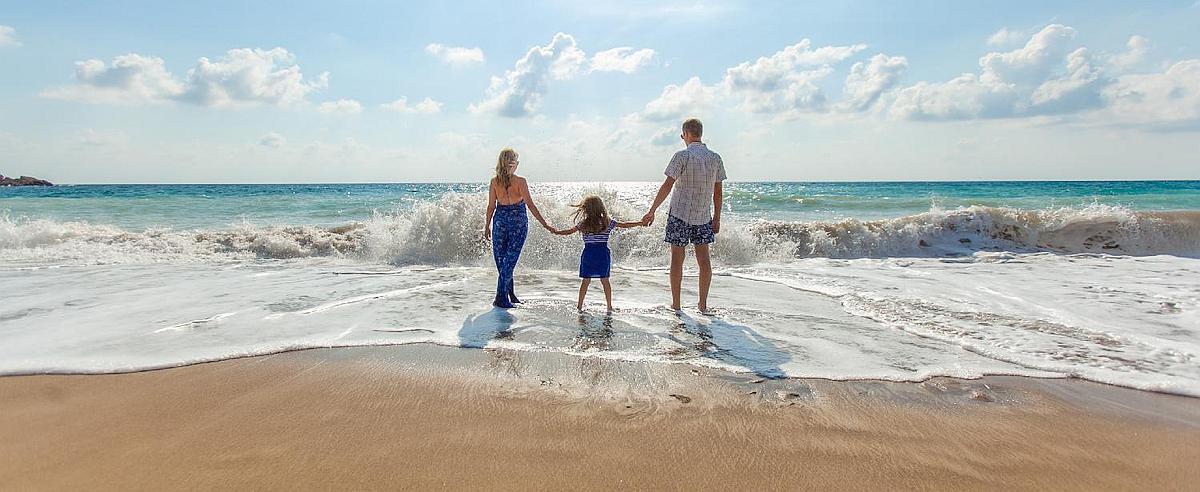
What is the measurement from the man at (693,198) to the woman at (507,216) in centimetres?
132

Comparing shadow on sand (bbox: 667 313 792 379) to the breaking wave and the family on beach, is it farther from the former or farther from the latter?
the breaking wave

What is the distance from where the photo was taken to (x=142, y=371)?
3.84m

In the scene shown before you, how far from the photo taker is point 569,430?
2922mm

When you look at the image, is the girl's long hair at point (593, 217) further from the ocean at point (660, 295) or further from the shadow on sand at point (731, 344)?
the shadow on sand at point (731, 344)

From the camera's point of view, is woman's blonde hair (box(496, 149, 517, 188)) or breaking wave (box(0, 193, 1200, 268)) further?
breaking wave (box(0, 193, 1200, 268))

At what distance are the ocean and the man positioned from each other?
52 cm

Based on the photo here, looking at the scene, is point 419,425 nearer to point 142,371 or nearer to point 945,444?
point 142,371

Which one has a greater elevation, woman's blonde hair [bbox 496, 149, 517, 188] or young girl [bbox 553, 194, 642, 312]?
woman's blonde hair [bbox 496, 149, 517, 188]

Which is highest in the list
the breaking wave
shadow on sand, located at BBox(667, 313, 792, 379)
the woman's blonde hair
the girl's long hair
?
the woman's blonde hair

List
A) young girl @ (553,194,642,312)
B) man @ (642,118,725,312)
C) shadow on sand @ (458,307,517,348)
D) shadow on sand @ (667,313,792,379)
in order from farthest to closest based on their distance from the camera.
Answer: young girl @ (553,194,642,312)
man @ (642,118,725,312)
shadow on sand @ (458,307,517,348)
shadow on sand @ (667,313,792,379)

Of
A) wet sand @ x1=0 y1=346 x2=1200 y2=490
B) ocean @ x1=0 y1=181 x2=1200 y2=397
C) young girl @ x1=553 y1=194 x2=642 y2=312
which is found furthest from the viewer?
young girl @ x1=553 y1=194 x2=642 y2=312

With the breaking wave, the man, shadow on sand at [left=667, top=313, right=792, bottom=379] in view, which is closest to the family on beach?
the man

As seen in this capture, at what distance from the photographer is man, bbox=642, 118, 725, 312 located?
575cm

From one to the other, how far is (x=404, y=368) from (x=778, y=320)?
3.35 metres
